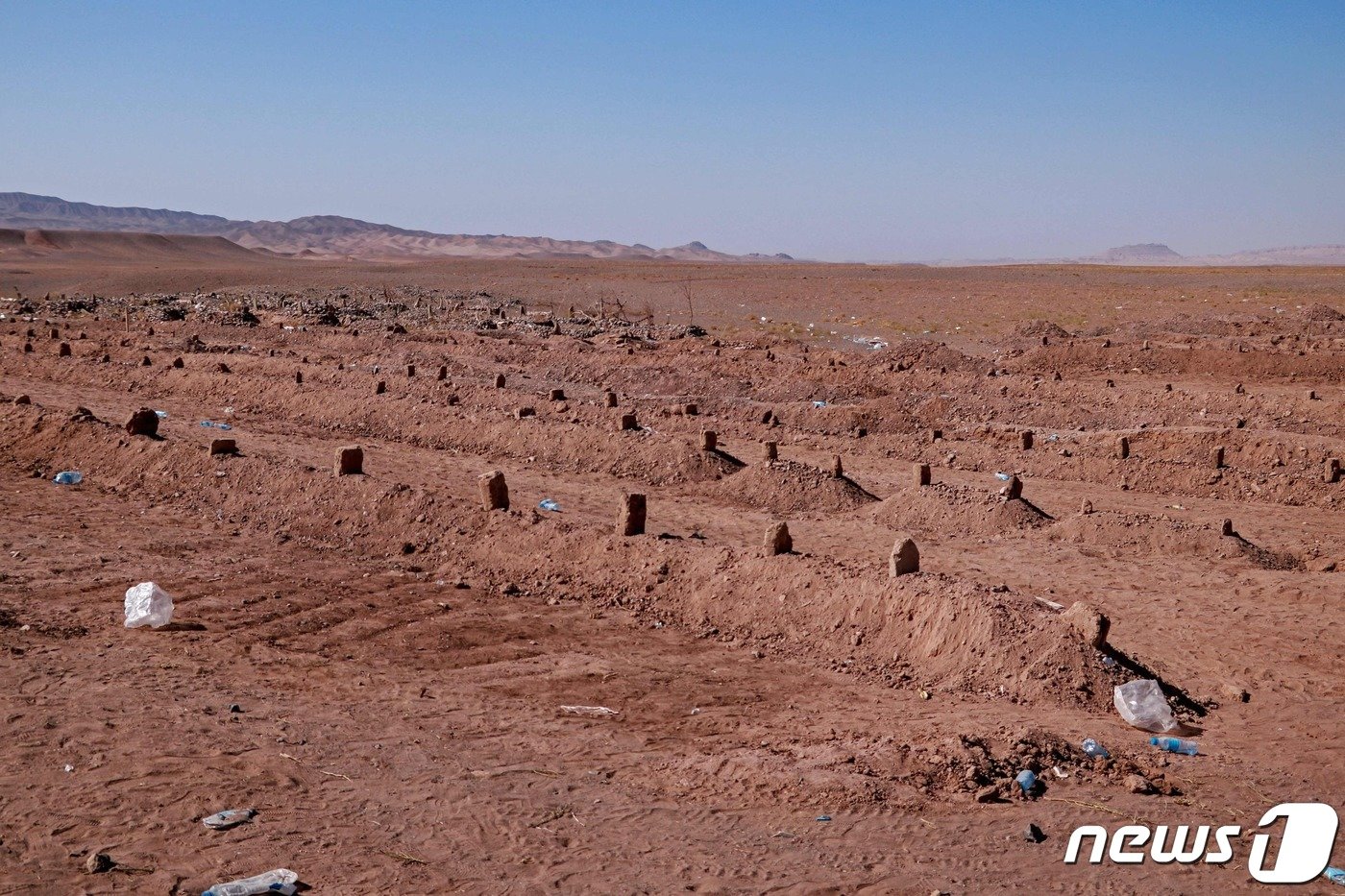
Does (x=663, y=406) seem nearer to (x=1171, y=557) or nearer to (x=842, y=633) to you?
(x=1171, y=557)

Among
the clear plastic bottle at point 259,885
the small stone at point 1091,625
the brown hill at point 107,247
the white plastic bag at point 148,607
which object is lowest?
the clear plastic bottle at point 259,885

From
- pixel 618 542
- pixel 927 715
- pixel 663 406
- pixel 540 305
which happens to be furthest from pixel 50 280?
pixel 927 715

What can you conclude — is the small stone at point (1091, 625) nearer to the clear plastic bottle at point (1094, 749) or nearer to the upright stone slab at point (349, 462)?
the clear plastic bottle at point (1094, 749)

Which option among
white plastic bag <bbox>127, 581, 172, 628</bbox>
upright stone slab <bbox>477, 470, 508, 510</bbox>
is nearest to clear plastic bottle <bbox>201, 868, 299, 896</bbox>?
white plastic bag <bbox>127, 581, 172, 628</bbox>

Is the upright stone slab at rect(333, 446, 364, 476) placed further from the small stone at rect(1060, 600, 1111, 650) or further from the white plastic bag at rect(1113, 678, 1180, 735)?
the white plastic bag at rect(1113, 678, 1180, 735)

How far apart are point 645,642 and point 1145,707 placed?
350 centimetres

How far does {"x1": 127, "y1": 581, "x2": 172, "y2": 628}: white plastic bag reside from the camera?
8586 mm

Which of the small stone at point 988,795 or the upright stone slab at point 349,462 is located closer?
the small stone at point 988,795

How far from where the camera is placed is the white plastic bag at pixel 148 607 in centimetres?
859

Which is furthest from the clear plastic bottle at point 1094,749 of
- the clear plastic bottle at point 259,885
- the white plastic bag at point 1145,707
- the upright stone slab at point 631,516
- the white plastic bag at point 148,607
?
the white plastic bag at point 148,607

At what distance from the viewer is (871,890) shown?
5.21 m

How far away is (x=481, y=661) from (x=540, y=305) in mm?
35013

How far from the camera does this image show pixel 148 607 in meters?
8.62

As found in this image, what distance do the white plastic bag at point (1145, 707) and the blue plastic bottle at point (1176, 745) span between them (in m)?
0.30
